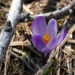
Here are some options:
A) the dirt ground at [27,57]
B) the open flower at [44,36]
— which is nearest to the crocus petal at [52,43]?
the open flower at [44,36]

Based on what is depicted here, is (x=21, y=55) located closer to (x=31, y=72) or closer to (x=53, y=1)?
(x=31, y=72)

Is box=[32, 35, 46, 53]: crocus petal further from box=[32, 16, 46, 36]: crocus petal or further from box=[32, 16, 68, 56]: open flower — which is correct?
box=[32, 16, 46, 36]: crocus petal

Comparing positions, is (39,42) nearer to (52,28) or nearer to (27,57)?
(52,28)

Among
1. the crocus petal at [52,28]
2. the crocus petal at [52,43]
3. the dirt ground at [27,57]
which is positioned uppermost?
the crocus petal at [52,28]

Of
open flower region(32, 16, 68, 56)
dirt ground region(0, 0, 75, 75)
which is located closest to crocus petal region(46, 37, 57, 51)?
open flower region(32, 16, 68, 56)

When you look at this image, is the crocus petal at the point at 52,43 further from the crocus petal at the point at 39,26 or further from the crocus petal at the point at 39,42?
the crocus petal at the point at 39,26

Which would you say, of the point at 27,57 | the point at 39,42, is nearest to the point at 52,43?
the point at 39,42

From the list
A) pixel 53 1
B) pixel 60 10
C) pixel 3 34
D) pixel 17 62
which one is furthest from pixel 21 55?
pixel 53 1

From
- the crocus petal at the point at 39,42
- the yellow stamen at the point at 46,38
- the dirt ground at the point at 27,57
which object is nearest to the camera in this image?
the crocus petal at the point at 39,42
